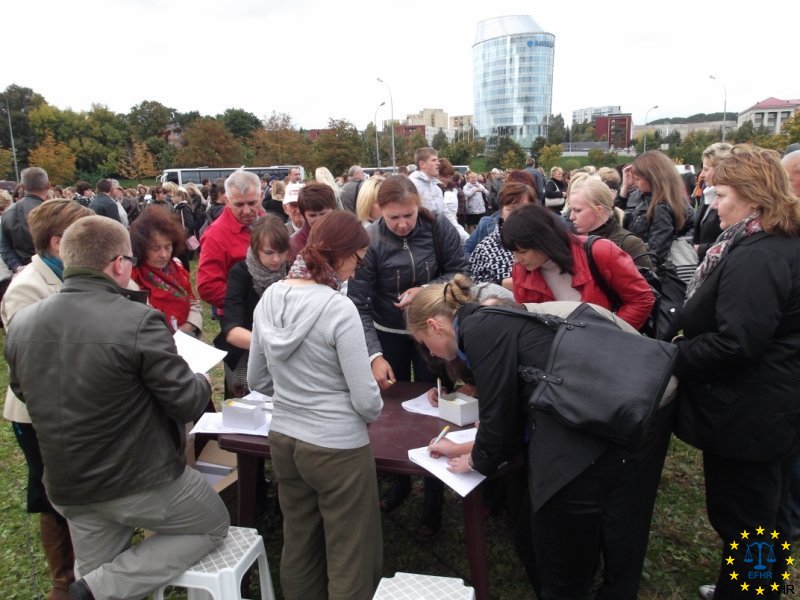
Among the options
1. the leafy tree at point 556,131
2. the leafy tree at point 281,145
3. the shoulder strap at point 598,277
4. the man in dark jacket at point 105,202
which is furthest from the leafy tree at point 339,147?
the leafy tree at point 556,131

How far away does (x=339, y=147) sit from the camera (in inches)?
1217

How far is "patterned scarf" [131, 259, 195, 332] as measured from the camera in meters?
2.99

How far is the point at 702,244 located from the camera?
4.55 metres

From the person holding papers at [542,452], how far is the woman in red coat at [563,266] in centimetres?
59

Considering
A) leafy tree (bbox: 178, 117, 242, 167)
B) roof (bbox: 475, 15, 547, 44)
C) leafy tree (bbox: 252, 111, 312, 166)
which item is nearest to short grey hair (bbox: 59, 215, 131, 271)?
leafy tree (bbox: 252, 111, 312, 166)

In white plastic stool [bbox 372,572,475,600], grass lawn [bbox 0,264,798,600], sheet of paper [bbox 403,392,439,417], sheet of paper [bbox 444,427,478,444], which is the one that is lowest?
grass lawn [bbox 0,264,798,600]

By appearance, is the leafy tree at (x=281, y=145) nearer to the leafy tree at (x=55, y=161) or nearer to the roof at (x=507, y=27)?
the leafy tree at (x=55, y=161)

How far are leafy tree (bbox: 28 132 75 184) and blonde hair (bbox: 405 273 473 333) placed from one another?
4271 cm

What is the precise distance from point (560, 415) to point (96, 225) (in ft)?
5.48

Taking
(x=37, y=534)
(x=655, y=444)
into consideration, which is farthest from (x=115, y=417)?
(x=37, y=534)

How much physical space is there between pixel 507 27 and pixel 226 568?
10117 centimetres

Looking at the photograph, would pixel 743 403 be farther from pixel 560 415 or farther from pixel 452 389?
pixel 452 389

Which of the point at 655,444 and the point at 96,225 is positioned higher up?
the point at 96,225

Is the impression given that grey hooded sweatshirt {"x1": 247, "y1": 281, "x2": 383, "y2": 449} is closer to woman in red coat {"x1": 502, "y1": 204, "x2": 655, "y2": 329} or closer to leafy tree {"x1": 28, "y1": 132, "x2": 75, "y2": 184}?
woman in red coat {"x1": 502, "y1": 204, "x2": 655, "y2": 329}
